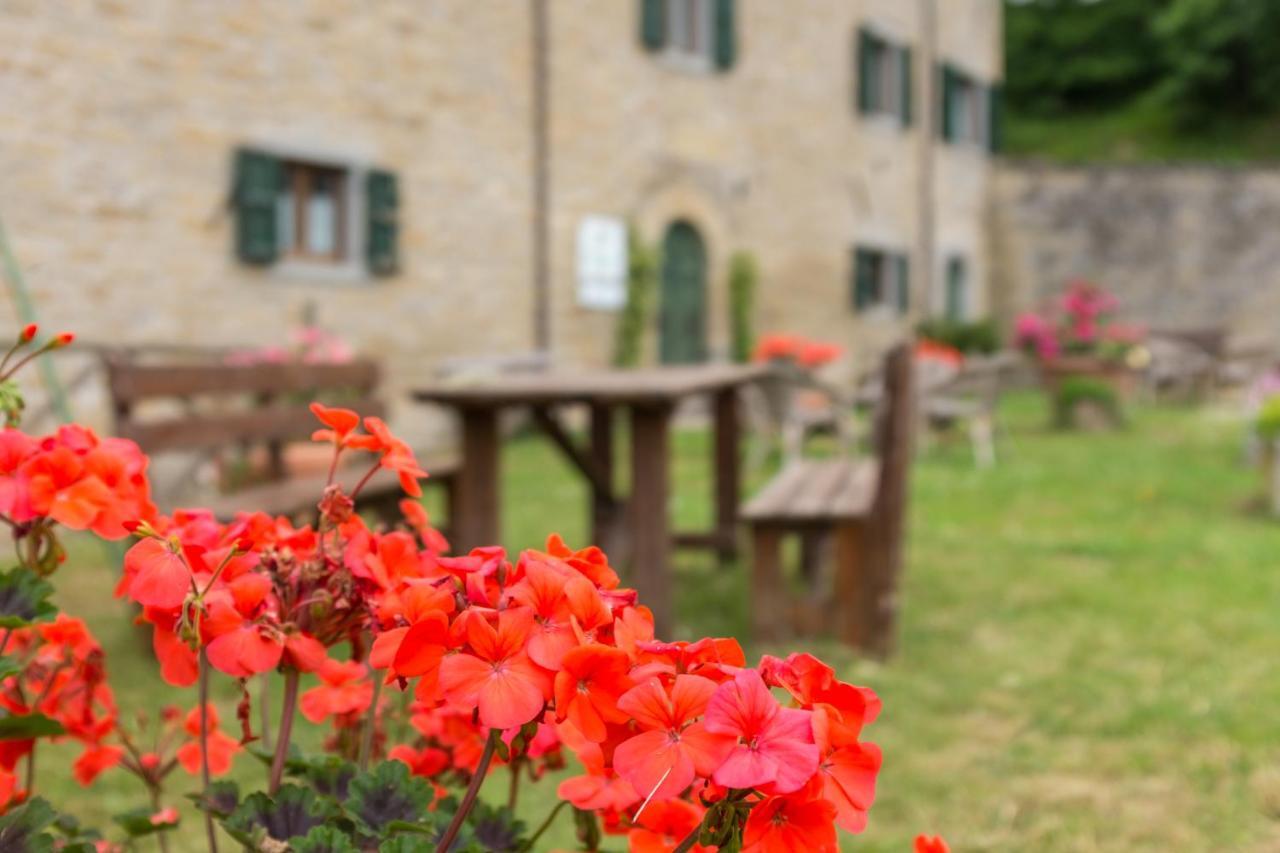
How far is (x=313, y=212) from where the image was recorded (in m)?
10.0

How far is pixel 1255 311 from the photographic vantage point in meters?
19.8

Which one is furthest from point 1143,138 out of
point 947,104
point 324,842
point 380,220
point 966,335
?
point 324,842

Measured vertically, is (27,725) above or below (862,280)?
below

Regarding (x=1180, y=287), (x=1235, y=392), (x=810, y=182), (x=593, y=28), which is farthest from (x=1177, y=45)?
(x=593, y=28)

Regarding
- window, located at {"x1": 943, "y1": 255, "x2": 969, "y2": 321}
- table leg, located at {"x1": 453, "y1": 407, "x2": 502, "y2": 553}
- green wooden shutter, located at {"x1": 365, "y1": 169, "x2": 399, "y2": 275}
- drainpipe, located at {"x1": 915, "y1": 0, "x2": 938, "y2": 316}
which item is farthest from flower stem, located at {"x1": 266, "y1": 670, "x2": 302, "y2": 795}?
window, located at {"x1": 943, "y1": 255, "x2": 969, "y2": 321}

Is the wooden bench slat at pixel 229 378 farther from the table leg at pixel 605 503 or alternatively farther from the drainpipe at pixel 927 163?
the drainpipe at pixel 927 163

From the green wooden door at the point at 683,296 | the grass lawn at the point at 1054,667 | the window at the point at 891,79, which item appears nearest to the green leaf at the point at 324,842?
the grass lawn at the point at 1054,667

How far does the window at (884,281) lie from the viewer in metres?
16.7

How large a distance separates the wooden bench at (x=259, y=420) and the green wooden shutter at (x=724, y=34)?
8496mm

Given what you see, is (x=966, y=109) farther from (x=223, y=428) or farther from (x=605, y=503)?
(x=223, y=428)

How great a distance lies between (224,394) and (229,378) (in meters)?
0.31

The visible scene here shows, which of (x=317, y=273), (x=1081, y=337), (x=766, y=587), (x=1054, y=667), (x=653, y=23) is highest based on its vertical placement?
(x=653, y=23)

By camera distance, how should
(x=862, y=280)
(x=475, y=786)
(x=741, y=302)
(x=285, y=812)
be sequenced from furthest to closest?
(x=862, y=280)
(x=741, y=302)
(x=285, y=812)
(x=475, y=786)

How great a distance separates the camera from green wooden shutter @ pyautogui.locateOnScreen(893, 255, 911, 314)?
17.3m
